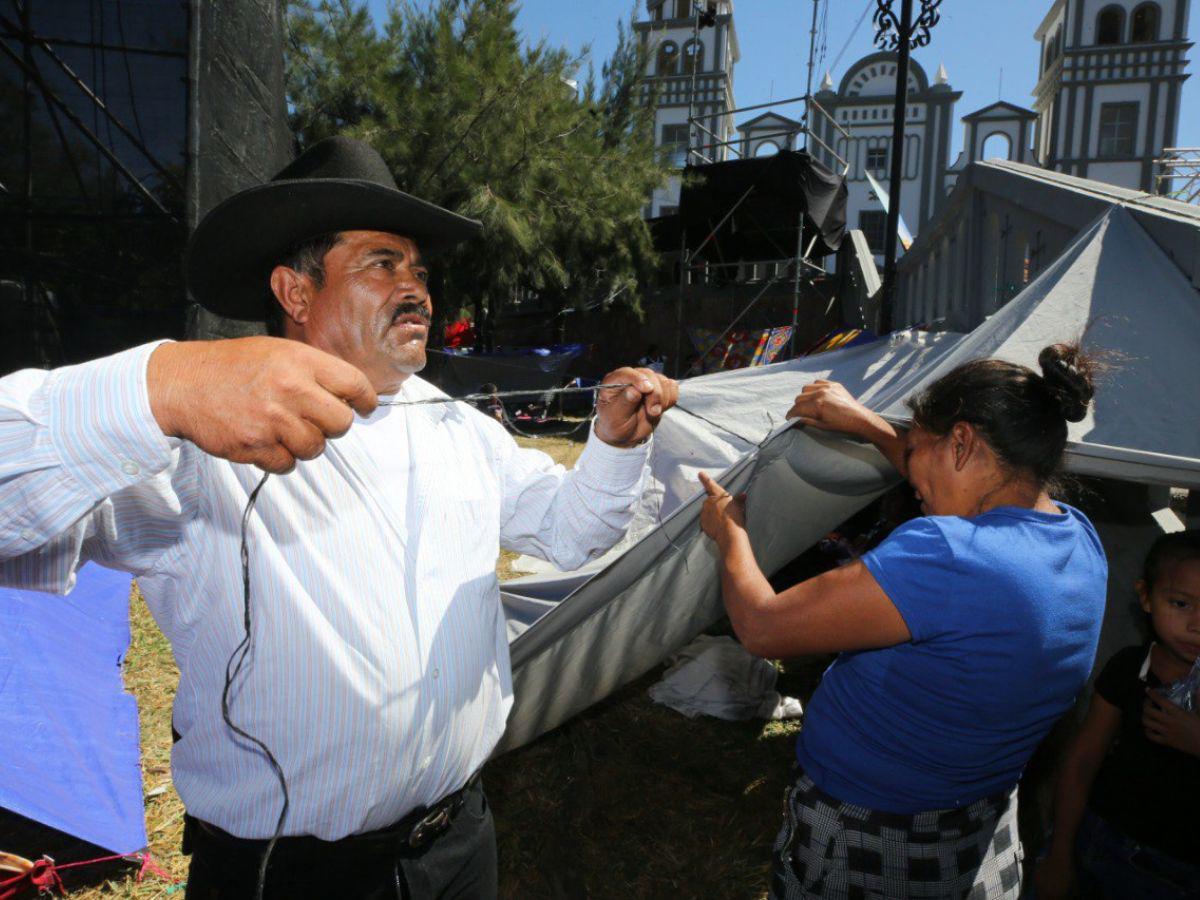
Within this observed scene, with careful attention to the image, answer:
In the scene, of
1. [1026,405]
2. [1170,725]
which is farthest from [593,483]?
[1170,725]

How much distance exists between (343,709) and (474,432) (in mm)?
686

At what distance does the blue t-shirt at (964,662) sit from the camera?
1.33 m

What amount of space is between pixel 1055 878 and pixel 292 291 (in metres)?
2.34

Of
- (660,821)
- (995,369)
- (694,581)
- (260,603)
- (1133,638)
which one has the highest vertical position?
(995,369)

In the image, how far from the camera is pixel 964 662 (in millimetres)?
1363

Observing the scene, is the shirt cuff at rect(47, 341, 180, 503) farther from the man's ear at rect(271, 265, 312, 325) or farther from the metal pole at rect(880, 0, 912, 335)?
the metal pole at rect(880, 0, 912, 335)

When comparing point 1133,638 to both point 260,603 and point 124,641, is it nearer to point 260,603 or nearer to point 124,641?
point 260,603

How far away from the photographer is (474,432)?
175cm

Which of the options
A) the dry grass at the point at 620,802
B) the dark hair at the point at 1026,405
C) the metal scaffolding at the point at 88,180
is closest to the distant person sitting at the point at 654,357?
the metal scaffolding at the point at 88,180

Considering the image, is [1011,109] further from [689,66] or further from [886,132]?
[689,66]

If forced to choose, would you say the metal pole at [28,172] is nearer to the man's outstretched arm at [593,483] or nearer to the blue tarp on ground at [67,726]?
the blue tarp on ground at [67,726]

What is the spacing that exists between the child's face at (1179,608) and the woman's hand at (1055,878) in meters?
0.59

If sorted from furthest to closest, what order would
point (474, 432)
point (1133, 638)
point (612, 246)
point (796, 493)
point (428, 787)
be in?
point (612, 246) < point (1133, 638) < point (796, 493) < point (474, 432) < point (428, 787)

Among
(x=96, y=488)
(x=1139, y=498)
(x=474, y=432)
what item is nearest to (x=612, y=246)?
(x=1139, y=498)
